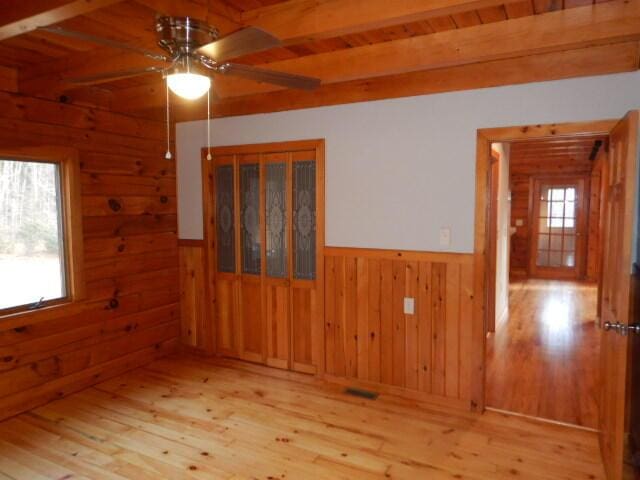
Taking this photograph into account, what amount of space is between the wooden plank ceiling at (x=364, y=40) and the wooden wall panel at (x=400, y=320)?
4.11 feet

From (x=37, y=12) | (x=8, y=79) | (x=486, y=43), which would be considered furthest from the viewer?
(x=8, y=79)

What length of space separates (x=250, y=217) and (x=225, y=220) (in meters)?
0.29

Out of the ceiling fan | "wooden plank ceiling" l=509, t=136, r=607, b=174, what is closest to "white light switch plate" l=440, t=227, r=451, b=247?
the ceiling fan

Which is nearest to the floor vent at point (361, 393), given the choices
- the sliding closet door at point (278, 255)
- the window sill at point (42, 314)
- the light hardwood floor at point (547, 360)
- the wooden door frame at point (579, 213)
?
the sliding closet door at point (278, 255)

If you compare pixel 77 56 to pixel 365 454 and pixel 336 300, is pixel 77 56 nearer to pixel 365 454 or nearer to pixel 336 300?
pixel 336 300

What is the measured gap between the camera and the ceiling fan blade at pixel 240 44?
4.79 feet

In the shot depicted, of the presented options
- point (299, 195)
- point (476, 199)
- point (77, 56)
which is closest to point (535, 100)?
point (476, 199)

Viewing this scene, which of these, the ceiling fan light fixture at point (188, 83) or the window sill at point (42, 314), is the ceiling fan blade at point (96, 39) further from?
the window sill at point (42, 314)

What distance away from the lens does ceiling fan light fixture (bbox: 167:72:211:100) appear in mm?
1733

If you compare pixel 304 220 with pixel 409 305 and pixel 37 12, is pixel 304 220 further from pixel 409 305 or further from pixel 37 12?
pixel 37 12

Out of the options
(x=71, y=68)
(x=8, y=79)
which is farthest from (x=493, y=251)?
(x=8, y=79)

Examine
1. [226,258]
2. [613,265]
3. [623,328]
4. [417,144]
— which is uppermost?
[417,144]

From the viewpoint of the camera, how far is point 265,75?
1.88 metres

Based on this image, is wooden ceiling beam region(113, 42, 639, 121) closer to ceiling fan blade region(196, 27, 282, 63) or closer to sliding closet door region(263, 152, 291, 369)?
sliding closet door region(263, 152, 291, 369)
